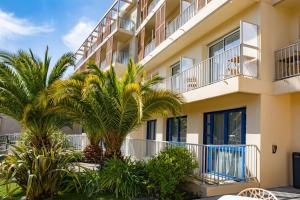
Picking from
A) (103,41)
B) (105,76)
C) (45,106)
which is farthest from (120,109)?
(103,41)

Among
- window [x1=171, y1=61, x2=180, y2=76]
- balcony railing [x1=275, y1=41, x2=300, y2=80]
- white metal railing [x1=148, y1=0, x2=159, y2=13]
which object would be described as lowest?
balcony railing [x1=275, y1=41, x2=300, y2=80]

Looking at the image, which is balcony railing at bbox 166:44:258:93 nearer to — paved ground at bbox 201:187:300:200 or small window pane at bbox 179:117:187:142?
small window pane at bbox 179:117:187:142

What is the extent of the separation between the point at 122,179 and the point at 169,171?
1668 mm

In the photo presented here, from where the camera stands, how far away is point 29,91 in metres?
11.9

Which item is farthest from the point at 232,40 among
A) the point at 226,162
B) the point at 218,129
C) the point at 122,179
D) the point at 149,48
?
the point at 149,48

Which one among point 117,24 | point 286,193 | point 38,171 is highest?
point 117,24

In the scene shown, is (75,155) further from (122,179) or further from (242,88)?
(242,88)

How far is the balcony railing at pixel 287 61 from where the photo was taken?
9.57m

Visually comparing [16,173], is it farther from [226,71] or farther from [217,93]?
[226,71]

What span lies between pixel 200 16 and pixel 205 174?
23.1 feet

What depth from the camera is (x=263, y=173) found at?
9.47 m

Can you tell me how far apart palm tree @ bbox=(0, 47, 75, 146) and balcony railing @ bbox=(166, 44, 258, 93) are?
601 cm

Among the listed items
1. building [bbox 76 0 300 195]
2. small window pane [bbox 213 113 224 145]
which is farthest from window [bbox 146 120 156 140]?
small window pane [bbox 213 113 224 145]

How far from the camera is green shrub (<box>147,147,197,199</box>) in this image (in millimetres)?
8312
